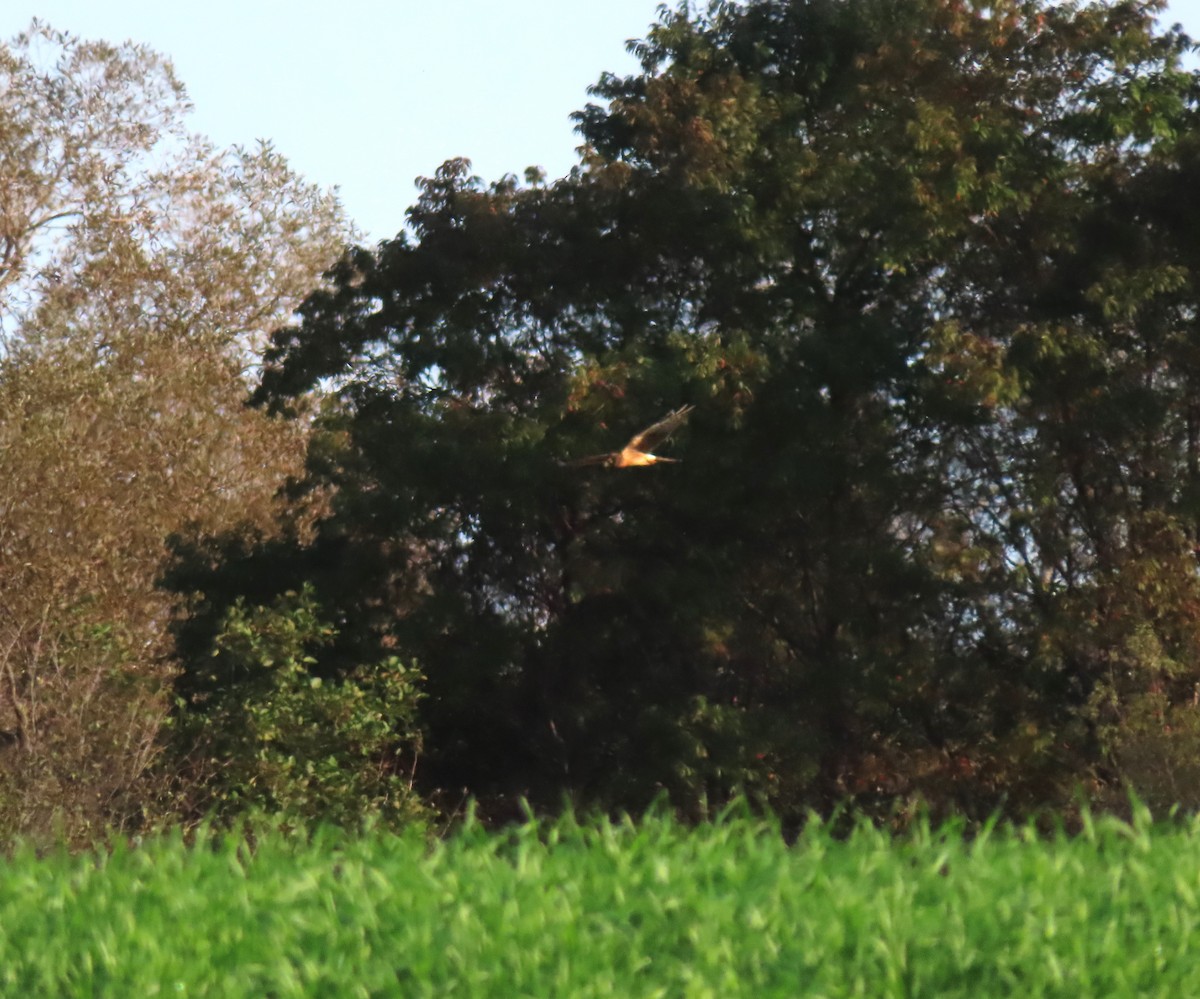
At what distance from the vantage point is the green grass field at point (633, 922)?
402 centimetres

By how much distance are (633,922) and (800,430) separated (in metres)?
11.7

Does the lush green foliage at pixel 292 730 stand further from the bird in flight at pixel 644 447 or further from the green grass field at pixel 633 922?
the green grass field at pixel 633 922

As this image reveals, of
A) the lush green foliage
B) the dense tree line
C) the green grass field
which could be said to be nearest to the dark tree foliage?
the dense tree line


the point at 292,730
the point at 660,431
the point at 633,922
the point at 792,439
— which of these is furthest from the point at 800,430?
the point at 633,922

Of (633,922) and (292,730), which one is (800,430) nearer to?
(292,730)

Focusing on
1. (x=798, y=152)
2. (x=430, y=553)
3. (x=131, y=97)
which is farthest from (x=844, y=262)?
(x=131, y=97)

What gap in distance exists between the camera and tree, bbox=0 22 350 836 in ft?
71.2

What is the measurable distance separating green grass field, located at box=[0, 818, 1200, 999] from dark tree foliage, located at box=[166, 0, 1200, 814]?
1021 cm

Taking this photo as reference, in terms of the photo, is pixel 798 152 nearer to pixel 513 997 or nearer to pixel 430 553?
pixel 430 553

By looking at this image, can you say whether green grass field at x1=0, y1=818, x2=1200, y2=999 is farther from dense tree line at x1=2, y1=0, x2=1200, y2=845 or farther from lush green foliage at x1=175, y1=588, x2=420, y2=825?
dense tree line at x1=2, y1=0, x2=1200, y2=845

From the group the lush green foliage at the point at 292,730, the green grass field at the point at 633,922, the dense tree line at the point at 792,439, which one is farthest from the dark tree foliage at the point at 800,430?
the green grass field at the point at 633,922

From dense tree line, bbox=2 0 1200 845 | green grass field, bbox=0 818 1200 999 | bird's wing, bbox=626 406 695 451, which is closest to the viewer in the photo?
green grass field, bbox=0 818 1200 999

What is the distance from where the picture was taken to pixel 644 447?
15.1 metres

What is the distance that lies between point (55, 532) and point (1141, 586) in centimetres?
1313
